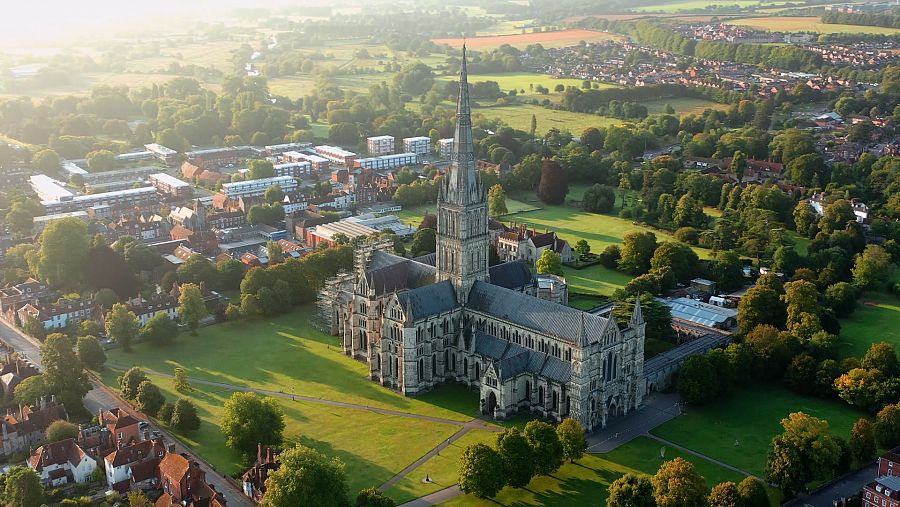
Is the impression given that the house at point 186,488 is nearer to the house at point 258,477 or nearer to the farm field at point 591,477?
the house at point 258,477

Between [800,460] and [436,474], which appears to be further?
[436,474]

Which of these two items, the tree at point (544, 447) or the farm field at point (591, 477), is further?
the tree at point (544, 447)

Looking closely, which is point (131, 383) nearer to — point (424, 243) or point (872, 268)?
point (424, 243)

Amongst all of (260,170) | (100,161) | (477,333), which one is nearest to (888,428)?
(477,333)

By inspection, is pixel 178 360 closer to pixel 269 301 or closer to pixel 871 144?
pixel 269 301

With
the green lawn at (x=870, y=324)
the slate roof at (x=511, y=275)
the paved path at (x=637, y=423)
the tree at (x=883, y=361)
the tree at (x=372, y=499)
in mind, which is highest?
the slate roof at (x=511, y=275)

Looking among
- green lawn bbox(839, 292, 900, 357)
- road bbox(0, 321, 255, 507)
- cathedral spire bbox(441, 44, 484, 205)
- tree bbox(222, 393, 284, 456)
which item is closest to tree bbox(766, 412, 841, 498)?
green lawn bbox(839, 292, 900, 357)

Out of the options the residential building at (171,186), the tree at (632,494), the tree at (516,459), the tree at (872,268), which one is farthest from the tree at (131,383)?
the tree at (872,268)
